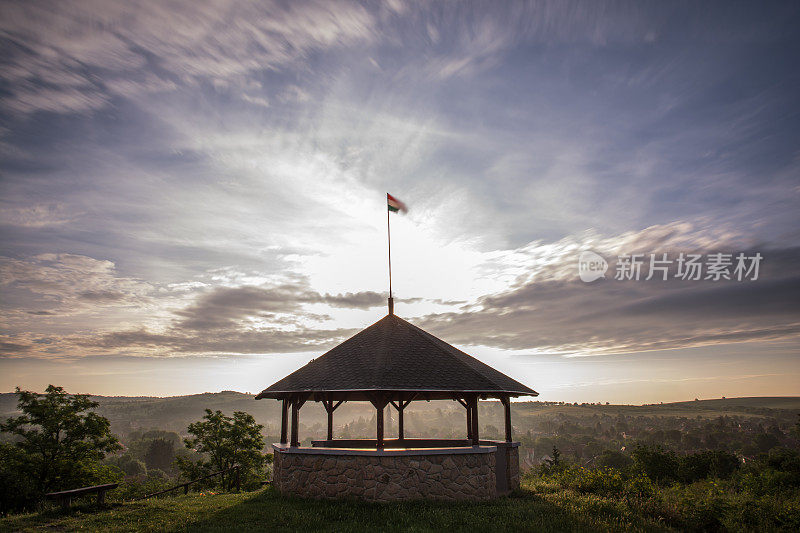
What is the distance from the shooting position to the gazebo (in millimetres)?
14922

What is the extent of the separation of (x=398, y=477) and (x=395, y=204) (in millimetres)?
13574

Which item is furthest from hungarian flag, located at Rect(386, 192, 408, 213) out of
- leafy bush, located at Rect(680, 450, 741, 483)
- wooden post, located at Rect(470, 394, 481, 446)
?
leafy bush, located at Rect(680, 450, 741, 483)

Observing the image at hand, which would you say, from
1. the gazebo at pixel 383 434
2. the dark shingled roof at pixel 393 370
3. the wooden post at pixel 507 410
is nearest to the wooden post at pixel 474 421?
the gazebo at pixel 383 434

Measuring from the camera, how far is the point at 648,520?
13.1 meters

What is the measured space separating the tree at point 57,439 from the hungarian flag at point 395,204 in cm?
2635

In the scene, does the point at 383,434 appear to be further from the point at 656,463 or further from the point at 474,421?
the point at 656,463

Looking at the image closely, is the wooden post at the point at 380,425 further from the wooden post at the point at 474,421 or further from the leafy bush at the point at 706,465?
the leafy bush at the point at 706,465

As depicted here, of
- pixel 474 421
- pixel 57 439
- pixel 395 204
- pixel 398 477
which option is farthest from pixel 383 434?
pixel 57 439

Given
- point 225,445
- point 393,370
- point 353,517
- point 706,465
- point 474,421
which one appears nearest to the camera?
point 353,517

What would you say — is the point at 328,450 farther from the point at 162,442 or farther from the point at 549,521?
the point at 162,442

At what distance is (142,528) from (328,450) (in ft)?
19.2

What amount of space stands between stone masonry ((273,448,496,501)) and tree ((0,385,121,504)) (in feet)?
74.9

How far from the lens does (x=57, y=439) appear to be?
29.9 metres

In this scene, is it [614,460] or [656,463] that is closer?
[656,463]
